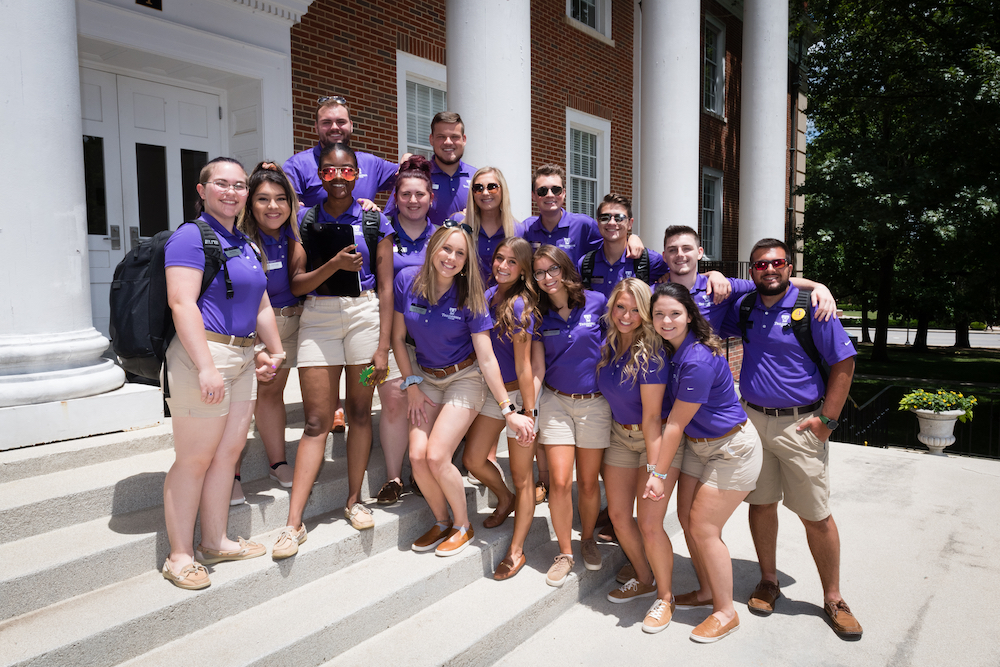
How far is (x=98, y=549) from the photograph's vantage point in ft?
10.1

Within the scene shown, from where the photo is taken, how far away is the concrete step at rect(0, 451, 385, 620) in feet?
9.37

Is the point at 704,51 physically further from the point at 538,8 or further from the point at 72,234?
the point at 72,234

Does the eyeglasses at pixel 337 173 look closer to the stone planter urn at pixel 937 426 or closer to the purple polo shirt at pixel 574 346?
the purple polo shirt at pixel 574 346

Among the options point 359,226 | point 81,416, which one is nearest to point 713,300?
point 359,226

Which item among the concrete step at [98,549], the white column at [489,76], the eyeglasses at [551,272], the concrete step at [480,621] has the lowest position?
the concrete step at [480,621]

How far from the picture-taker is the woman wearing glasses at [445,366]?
12.3 feet

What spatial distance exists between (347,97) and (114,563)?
6.21 meters

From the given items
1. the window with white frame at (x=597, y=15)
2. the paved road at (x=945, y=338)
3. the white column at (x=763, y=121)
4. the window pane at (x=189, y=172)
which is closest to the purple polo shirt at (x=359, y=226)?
the window pane at (x=189, y=172)

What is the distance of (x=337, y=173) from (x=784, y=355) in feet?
8.73

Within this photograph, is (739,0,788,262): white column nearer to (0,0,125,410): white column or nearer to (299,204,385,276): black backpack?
(299,204,385,276): black backpack

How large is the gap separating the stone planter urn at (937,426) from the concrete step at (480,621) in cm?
605

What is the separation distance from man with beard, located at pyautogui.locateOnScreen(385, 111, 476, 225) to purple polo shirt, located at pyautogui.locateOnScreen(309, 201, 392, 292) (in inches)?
29.6

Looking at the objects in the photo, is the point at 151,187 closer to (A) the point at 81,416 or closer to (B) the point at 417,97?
(A) the point at 81,416

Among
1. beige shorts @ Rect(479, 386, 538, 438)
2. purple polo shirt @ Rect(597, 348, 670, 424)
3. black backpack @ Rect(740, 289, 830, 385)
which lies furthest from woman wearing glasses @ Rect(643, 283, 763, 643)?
beige shorts @ Rect(479, 386, 538, 438)
